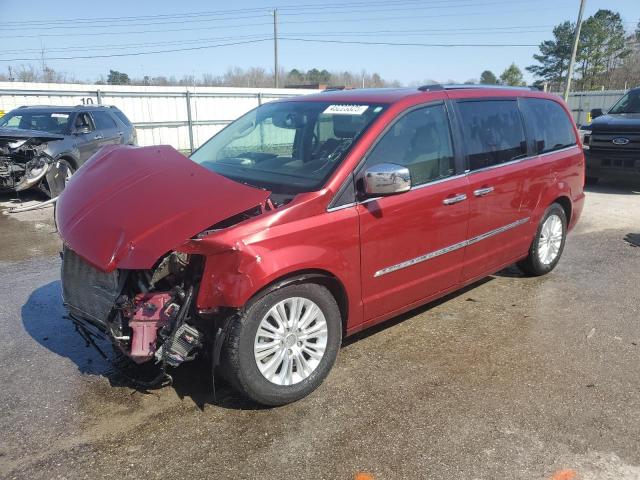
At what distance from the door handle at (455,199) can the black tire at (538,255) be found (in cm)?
152

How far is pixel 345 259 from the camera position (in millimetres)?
3344

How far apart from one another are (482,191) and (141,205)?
8.58 feet

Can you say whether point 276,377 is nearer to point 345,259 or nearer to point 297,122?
point 345,259

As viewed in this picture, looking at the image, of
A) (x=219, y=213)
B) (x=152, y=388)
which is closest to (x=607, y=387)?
(x=219, y=213)

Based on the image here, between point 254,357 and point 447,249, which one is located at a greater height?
point 447,249

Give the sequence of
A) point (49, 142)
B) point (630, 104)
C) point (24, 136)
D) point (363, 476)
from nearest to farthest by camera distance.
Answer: point (363, 476), point (24, 136), point (49, 142), point (630, 104)

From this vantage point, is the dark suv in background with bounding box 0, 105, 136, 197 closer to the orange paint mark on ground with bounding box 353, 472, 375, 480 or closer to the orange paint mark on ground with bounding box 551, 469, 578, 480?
the orange paint mark on ground with bounding box 353, 472, 375, 480

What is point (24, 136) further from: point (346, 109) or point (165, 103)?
point (165, 103)

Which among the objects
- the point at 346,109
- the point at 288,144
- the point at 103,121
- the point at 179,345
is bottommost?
the point at 179,345

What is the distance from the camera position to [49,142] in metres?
9.80

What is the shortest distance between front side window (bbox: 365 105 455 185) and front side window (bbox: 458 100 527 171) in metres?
0.26

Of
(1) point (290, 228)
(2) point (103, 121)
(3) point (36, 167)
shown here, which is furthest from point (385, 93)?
(2) point (103, 121)

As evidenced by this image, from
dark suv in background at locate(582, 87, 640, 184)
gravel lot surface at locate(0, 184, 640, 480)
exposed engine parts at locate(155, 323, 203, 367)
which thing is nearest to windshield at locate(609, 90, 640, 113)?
dark suv in background at locate(582, 87, 640, 184)

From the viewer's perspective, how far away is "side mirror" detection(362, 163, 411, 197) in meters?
3.31
